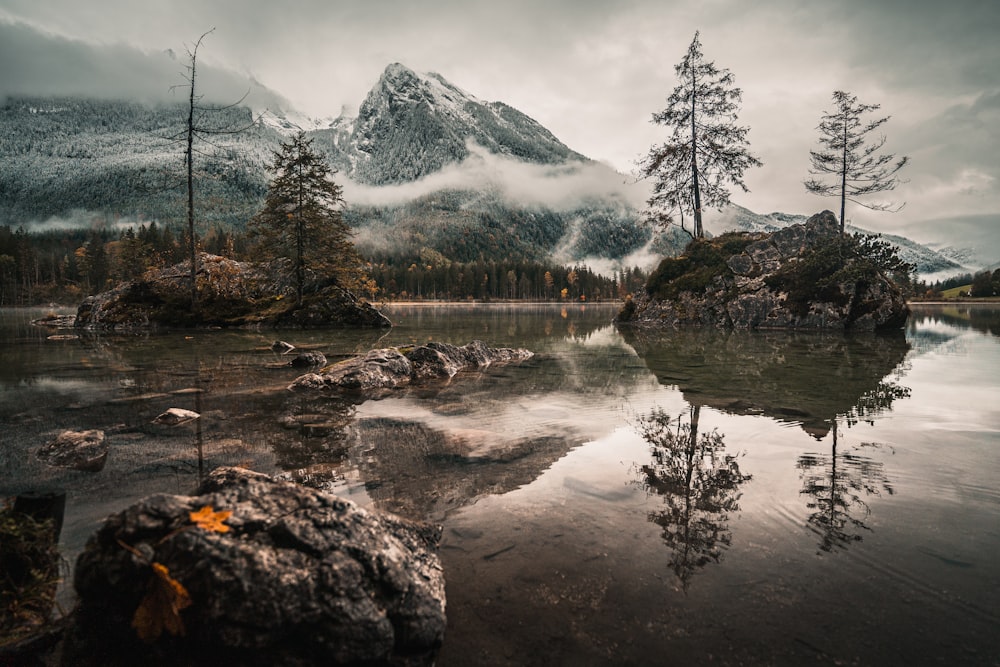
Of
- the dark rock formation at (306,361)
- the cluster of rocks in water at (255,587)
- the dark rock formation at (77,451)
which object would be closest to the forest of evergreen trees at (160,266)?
the dark rock formation at (306,361)

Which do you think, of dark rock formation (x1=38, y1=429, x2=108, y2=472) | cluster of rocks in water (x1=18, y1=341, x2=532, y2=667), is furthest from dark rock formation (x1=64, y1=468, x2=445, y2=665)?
dark rock formation (x1=38, y1=429, x2=108, y2=472)

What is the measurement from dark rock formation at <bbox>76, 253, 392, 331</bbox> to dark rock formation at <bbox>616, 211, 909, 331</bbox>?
71.3 ft

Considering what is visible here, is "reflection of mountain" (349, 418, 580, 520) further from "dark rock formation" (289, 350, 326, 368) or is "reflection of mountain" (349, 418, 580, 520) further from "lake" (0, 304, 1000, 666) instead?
"dark rock formation" (289, 350, 326, 368)

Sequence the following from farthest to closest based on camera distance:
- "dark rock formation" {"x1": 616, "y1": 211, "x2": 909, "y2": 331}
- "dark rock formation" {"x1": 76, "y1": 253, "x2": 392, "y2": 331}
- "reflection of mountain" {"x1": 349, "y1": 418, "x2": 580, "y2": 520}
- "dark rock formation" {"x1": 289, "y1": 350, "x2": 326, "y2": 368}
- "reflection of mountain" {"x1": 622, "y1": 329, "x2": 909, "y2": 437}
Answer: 1. "dark rock formation" {"x1": 76, "y1": 253, "x2": 392, "y2": 331}
2. "dark rock formation" {"x1": 616, "y1": 211, "x2": 909, "y2": 331}
3. "dark rock formation" {"x1": 289, "y1": 350, "x2": 326, "y2": 368}
4. "reflection of mountain" {"x1": 622, "y1": 329, "x2": 909, "y2": 437}
5. "reflection of mountain" {"x1": 349, "y1": 418, "x2": 580, "y2": 520}

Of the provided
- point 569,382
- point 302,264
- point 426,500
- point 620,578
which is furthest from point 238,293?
point 620,578

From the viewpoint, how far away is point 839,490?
5.00 meters

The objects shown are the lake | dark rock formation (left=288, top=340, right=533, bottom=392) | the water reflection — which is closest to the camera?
the lake

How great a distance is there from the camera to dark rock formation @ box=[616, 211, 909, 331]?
2903 centimetres

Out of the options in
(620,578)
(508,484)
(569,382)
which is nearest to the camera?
(620,578)

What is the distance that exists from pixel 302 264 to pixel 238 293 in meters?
4.91

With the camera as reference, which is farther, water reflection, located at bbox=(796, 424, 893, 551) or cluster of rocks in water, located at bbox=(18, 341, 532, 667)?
water reflection, located at bbox=(796, 424, 893, 551)

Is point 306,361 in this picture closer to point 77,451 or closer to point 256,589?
point 77,451

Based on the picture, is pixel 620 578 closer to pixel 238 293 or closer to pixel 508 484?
pixel 508 484

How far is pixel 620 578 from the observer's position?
3.47 m
